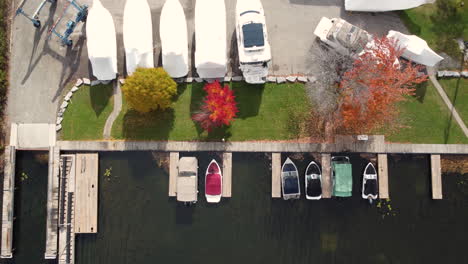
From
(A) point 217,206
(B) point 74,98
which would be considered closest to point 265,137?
(A) point 217,206

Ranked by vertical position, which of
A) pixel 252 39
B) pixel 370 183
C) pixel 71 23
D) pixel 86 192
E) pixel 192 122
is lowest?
pixel 86 192

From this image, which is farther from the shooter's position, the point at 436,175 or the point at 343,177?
the point at 436,175

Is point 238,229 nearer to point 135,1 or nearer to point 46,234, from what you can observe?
point 46,234

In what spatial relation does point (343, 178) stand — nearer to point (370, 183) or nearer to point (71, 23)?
point (370, 183)

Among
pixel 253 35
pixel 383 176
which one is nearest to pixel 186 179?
pixel 253 35

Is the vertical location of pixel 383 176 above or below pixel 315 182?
above

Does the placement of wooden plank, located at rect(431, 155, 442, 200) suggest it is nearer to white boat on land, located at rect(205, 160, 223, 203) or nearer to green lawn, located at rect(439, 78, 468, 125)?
green lawn, located at rect(439, 78, 468, 125)

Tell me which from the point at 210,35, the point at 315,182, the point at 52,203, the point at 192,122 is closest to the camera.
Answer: the point at 210,35

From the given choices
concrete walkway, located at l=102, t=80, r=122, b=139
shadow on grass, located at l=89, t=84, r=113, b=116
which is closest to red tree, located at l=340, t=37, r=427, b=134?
concrete walkway, located at l=102, t=80, r=122, b=139
